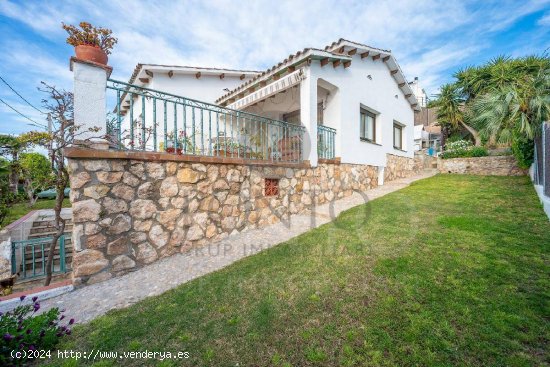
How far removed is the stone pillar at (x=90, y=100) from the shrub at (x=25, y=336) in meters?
2.91

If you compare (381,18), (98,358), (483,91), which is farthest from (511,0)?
(98,358)

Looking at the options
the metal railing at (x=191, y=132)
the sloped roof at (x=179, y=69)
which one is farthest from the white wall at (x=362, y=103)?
the sloped roof at (x=179, y=69)

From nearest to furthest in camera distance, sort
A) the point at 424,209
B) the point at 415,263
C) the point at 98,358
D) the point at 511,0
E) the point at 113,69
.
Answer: the point at 98,358, the point at 415,263, the point at 113,69, the point at 424,209, the point at 511,0

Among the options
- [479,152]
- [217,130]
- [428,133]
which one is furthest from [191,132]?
[428,133]

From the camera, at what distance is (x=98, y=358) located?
2803 mm

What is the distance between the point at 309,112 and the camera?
28.8 feet

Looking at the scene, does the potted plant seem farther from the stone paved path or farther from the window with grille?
the window with grille

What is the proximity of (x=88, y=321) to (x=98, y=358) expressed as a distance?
1050 mm

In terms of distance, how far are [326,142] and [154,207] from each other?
7104 mm

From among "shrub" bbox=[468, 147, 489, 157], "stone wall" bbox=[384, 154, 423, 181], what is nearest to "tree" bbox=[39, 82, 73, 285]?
"stone wall" bbox=[384, 154, 423, 181]

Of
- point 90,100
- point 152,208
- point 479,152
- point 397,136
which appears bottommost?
point 152,208

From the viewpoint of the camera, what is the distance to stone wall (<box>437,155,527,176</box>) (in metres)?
13.9

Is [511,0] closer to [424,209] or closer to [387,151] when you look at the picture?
[387,151]

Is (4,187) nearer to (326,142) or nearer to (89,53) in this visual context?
(89,53)
